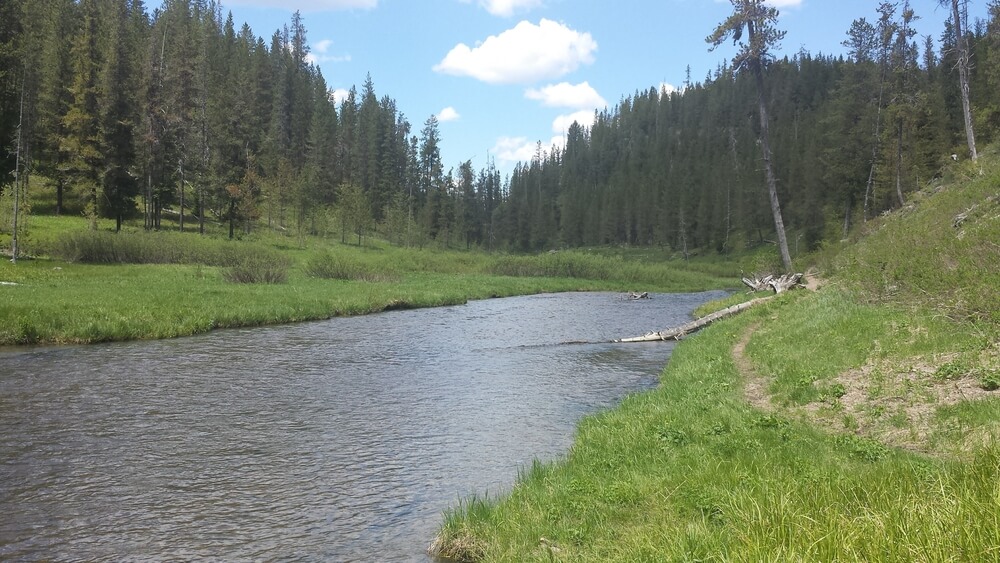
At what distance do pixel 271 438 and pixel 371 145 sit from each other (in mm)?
115535

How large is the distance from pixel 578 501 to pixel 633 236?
137 m

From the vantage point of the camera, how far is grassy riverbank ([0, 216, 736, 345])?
2467 centimetres

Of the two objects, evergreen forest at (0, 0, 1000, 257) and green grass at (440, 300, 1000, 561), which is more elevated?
evergreen forest at (0, 0, 1000, 257)

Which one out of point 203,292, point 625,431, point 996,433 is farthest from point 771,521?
point 203,292

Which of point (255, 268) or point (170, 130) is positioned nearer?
point (255, 268)

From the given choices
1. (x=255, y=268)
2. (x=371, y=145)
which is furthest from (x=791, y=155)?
(x=255, y=268)

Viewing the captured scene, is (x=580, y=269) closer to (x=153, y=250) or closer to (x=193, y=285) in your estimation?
(x=153, y=250)

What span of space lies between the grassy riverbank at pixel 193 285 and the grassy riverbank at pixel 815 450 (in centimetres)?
2256

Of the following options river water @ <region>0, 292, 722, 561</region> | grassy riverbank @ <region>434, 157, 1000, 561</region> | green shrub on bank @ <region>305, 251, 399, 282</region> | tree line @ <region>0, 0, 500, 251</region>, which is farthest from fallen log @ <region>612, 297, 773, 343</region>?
tree line @ <region>0, 0, 500, 251</region>

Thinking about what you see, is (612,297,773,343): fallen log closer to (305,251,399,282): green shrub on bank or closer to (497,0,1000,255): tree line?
(497,0,1000,255): tree line

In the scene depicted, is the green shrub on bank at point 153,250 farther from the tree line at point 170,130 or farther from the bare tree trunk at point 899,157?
the bare tree trunk at point 899,157

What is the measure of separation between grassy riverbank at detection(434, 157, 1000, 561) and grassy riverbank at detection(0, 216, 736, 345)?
2256 cm

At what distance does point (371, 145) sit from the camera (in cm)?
12156

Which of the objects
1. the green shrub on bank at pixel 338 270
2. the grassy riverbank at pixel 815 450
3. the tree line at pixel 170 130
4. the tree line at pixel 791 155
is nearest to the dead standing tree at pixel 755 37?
the tree line at pixel 791 155
